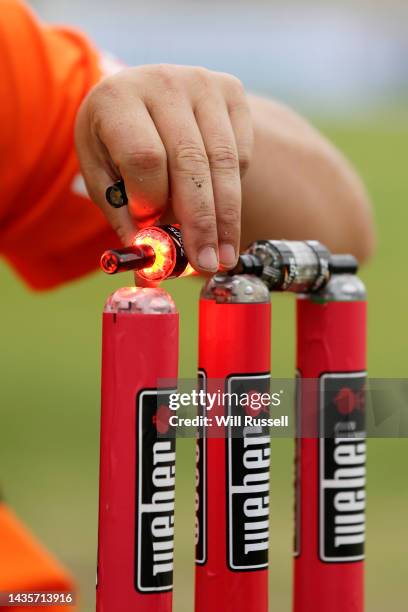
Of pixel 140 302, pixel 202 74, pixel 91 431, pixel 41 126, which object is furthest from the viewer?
pixel 91 431

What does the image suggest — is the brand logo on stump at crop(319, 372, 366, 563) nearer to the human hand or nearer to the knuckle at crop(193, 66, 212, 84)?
the human hand

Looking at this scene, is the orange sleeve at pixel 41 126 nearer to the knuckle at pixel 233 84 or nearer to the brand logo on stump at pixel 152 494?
Result: the knuckle at pixel 233 84

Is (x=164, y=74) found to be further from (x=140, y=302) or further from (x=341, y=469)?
(x=341, y=469)

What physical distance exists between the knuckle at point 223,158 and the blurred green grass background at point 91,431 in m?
0.20

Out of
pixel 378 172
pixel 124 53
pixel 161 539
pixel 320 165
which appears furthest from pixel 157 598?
pixel 124 53

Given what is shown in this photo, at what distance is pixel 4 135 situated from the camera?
1.21 m

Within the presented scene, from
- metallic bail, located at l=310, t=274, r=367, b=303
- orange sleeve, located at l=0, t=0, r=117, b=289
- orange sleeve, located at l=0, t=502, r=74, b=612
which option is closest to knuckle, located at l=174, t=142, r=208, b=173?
metallic bail, located at l=310, t=274, r=367, b=303

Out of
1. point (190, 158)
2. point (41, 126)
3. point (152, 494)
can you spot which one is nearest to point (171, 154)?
point (190, 158)

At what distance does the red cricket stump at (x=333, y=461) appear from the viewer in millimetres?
736

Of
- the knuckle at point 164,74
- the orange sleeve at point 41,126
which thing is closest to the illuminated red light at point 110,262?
the knuckle at point 164,74

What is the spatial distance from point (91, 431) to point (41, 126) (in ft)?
6.60

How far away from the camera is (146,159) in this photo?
0.70m

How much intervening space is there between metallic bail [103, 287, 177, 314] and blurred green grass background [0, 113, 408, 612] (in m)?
0.21

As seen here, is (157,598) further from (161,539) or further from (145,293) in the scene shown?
(145,293)
